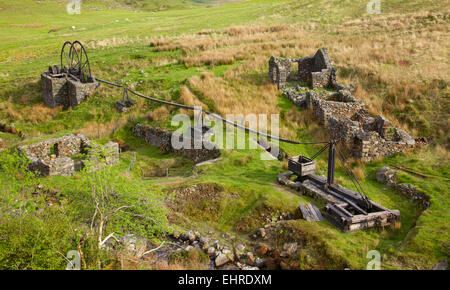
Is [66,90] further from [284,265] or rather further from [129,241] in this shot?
[284,265]

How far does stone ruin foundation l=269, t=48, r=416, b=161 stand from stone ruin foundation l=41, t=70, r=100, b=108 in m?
13.2

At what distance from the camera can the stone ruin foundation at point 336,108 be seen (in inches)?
685

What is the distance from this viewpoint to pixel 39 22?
6806 cm

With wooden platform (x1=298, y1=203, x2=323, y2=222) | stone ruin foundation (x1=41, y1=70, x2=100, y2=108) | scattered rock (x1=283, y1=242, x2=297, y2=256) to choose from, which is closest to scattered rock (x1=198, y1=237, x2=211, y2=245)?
scattered rock (x1=283, y1=242, x2=297, y2=256)

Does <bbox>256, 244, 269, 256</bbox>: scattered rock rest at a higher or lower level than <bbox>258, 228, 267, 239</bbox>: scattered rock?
lower

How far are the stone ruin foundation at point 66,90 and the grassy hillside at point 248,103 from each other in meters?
0.84

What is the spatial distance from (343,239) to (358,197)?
7.74ft

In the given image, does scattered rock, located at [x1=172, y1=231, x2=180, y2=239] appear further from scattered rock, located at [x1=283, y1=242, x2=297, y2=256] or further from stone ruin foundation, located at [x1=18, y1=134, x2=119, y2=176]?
stone ruin foundation, located at [x1=18, y1=134, x2=119, y2=176]

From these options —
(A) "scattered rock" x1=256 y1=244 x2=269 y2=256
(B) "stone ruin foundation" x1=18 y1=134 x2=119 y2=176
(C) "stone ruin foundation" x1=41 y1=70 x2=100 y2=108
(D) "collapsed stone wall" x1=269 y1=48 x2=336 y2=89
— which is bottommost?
(A) "scattered rock" x1=256 y1=244 x2=269 y2=256

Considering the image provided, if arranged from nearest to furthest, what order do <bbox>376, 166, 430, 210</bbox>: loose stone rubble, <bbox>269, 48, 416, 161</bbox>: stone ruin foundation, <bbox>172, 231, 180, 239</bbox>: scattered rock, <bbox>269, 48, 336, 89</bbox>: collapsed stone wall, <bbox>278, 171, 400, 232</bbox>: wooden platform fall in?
<bbox>278, 171, 400, 232</bbox>: wooden platform < <bbox>172, 231, 180, 239</bbox>: scattered rock < <bbox>376, 166, 430, 210</bbox>: loose stone rubble < <bbox>269, 48, 416, 161</bbox>: stone ruin foundation < <bbox>269, 48, 336, 89</bbox>: collapsed stone wall

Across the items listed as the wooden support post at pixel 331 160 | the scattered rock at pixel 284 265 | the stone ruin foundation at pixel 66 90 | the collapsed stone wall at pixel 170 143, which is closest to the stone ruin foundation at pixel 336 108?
the wooden support post at pixel 331 160

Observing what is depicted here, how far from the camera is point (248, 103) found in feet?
75.0

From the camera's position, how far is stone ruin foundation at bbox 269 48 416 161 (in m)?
17.4
